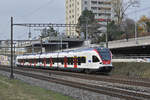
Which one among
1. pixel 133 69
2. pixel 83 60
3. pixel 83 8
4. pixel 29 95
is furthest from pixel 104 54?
pixel 83 8

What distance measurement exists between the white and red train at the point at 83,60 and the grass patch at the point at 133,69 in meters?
4.76

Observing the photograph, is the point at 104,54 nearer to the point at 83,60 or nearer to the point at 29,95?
the point at 83,60

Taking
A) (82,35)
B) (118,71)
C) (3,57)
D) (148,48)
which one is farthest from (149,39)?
(3,57)

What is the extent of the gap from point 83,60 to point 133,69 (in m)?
7.99

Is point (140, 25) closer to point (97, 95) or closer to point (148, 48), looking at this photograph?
point (148, 48)

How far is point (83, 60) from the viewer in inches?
1196

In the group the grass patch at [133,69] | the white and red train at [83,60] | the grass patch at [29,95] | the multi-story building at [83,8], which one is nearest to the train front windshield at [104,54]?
the white and red train at [83,60]

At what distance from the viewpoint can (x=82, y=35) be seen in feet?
283

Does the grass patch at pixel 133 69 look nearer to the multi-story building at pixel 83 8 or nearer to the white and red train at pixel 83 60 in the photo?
the white and red train at pixel 83 60

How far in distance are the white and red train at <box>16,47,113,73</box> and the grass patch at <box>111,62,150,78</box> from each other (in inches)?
187

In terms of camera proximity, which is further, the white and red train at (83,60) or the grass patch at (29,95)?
the white and red train at (83,60)

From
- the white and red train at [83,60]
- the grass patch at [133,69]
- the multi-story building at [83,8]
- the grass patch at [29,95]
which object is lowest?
the grass patch at [29,95]

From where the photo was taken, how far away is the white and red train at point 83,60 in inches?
1108

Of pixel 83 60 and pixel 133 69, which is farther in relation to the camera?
pixel 133 69
